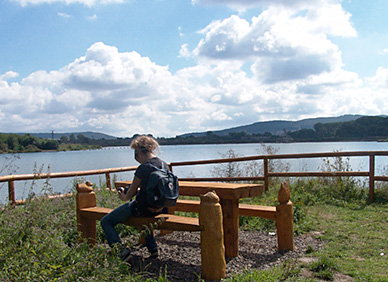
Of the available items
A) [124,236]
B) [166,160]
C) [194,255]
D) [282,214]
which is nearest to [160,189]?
[194,255]

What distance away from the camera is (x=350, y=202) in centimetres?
832

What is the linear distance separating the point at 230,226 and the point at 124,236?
188cm

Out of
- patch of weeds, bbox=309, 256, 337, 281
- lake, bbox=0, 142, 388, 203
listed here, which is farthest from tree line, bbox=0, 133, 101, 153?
patch of weeds, bbox=309, 256, 337, 281

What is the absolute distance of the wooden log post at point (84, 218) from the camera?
495 cm

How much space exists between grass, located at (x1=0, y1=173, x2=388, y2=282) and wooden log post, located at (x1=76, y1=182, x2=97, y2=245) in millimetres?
158

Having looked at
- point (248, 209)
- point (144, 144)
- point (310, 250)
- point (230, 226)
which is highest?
point (144, 144)

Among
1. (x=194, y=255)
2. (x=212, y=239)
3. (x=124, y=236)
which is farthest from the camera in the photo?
(x=124, y=236)

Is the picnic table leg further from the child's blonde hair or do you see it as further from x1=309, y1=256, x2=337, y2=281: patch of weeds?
the child's blonde hair

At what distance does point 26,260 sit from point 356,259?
383 cm

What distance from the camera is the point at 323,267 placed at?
13.7 feet

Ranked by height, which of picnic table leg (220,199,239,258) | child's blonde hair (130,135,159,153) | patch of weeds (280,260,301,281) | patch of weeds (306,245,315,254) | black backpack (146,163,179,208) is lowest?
patch of weeds (306,245,315,254)

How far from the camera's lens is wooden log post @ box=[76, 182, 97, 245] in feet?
16.2

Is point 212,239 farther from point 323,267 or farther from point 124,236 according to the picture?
point 124,236

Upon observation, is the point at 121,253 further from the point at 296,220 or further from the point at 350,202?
the point at 350,202
